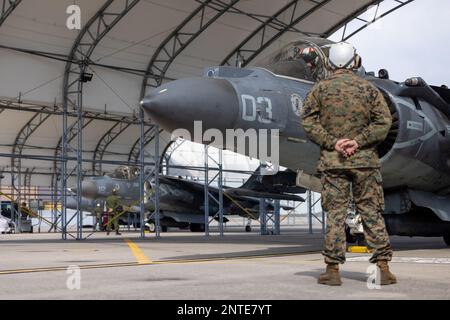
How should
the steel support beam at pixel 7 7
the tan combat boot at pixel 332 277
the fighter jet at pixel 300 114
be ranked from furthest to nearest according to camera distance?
the steel support beam at pixel 7 7 → the fighter jet at pixel 300 114 → the tan combat boot at pixel 332 277

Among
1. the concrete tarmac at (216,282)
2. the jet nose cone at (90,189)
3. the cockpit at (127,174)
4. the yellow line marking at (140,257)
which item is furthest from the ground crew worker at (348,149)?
the cockpit at (127,174)

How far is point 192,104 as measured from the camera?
6.57m

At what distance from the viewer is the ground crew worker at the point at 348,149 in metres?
4.11

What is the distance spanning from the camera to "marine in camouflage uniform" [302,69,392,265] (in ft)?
13.5

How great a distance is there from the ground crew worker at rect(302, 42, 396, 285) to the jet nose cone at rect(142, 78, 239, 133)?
251cm

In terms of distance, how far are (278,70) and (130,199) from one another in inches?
684

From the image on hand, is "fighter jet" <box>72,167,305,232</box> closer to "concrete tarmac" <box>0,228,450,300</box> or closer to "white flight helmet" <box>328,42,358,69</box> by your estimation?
"concrete tarmac" <box>0,228,450,300</box>

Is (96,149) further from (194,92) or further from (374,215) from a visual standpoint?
(374,215)

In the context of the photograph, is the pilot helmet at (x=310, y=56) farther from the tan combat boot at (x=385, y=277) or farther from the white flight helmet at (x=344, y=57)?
the tan combat boot at (x=385, y=277)

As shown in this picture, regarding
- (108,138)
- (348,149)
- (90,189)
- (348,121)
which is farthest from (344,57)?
(108,138)

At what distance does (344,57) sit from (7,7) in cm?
1751
